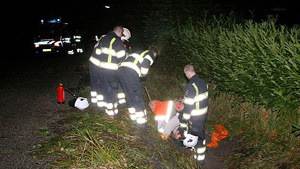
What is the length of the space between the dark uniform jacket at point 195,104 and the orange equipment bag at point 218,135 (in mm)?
1023

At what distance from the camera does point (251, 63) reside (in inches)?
193

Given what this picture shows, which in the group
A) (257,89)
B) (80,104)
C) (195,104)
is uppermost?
(257,89)

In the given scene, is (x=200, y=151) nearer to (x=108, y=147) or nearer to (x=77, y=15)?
(x=108, y=147)

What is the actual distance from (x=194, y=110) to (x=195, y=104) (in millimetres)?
118

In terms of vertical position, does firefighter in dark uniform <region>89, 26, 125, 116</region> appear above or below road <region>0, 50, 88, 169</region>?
above

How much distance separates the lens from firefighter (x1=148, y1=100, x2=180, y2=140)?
5.18 metres

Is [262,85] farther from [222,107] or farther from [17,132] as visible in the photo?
[17,132]

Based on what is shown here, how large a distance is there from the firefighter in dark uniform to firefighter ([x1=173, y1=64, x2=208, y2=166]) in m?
1.70

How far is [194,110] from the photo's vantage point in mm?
4730

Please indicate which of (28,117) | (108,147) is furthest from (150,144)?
(28,117)

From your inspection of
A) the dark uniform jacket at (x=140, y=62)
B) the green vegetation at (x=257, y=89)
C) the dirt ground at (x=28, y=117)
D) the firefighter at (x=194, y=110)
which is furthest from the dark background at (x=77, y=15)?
the firefighter at (x=194, y=110)

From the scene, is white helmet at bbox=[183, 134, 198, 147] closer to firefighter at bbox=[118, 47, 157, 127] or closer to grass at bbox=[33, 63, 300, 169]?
grass at bbox=[33, 63, 300, 169]

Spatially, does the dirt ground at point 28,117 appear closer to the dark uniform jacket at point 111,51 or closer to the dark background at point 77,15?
the dark uniform jacket at point 111,51

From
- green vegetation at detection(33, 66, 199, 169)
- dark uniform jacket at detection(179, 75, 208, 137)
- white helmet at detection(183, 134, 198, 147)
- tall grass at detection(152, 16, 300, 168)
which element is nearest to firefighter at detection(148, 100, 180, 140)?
green vegetation at detection(33, 66, 199, 169)
